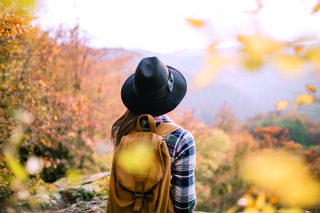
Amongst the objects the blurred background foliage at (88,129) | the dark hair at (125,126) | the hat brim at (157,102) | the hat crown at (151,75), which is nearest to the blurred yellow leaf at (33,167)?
the blurred background foliage at (88,129)

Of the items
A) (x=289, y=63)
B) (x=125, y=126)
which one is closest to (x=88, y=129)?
(x=125, y=126)

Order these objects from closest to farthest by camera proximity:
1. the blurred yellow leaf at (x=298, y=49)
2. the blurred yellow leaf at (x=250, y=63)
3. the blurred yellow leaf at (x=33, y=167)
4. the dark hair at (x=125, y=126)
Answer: the blurred yellow leaf at (x=298, y=49)
the blurred yellow leaf at (x=250, y=63)
the dark hair at (x=125, y=126)
the blurred yellow leaf at (x=33, y=167)

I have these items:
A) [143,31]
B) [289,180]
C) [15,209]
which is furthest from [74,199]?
[143,31]

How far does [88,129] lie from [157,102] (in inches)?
311

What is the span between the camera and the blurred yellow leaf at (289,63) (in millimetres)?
991

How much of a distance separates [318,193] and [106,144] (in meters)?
8.23

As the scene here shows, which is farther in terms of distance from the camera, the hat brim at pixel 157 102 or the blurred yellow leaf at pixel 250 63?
the hat brim at pixel 157 102

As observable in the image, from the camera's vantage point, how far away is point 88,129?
8.84 meters

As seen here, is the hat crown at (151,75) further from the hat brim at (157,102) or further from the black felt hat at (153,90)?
the hat brim at (157,102)

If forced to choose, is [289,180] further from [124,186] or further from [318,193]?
[124,186]

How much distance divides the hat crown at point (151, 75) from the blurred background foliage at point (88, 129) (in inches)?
12.0

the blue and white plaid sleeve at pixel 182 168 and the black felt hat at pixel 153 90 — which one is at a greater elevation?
the black felt hat at pixel 153 90

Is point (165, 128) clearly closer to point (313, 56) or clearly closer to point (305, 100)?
point (313, 56)

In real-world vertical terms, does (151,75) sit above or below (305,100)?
above
